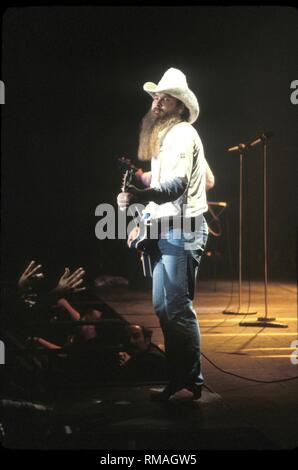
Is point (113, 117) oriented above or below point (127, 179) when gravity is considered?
above

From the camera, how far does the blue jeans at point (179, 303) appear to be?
3.02 meters

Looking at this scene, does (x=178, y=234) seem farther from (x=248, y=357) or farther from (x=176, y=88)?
(x=248, y=357)

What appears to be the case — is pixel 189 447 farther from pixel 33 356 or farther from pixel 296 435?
pixel 33 356

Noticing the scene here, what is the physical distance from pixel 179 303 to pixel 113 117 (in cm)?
737

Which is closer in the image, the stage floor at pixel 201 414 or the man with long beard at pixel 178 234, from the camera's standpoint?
the stage floor at pixel 201 414

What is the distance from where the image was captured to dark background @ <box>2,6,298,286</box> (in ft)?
25.1

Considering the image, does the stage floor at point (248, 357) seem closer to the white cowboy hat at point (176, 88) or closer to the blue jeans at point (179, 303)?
the blue jeans at point (179, 303)

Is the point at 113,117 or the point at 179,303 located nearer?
the point at 179,303

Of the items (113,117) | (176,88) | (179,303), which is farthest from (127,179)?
(113,117)

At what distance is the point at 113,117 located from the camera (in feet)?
32.8

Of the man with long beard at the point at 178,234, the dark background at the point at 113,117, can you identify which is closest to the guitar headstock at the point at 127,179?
the man with long beard at the point at 178,234

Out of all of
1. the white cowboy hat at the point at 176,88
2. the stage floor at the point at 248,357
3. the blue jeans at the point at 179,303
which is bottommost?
the stage floor at the point at 248,357

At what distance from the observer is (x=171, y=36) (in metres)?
8.12

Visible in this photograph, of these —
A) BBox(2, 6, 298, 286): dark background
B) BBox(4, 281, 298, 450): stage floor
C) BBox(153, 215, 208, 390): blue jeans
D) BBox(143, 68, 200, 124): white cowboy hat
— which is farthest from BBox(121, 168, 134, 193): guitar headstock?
BBox(2, 6, 298, 286): dark background
